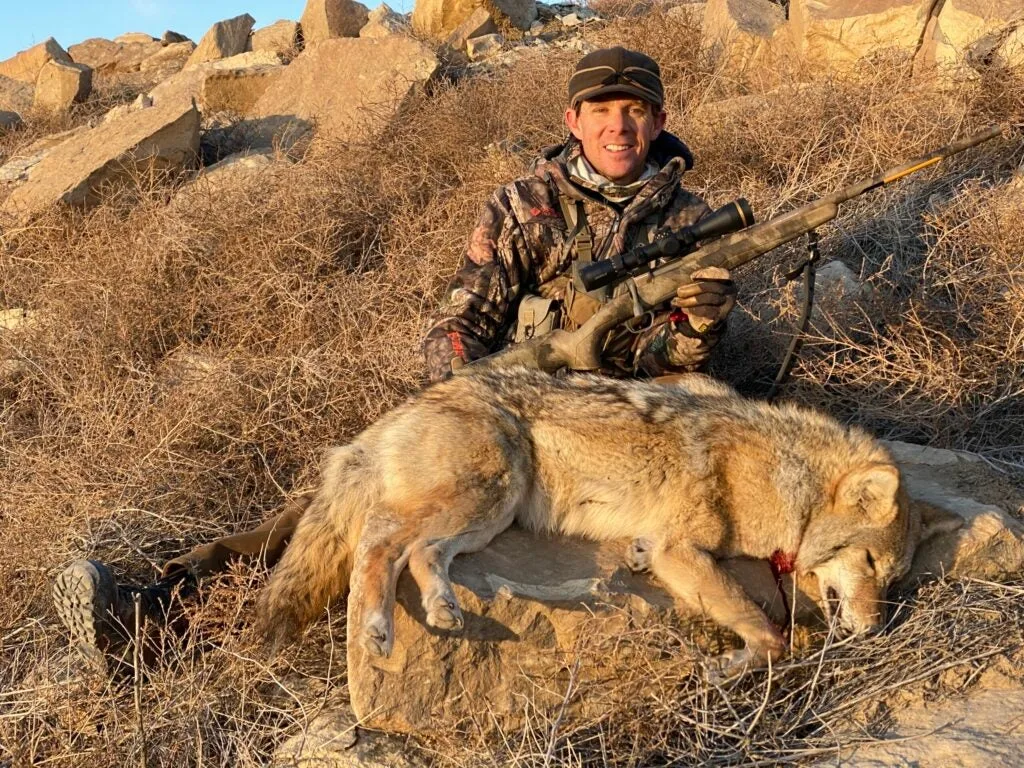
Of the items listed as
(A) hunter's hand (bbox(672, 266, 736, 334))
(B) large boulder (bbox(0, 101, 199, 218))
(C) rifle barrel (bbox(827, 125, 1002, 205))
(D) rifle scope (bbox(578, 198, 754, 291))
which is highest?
(B) large boulder (bbox(0, 101, 199, 218))

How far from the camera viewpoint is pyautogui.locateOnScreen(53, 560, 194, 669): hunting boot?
11.5 ft

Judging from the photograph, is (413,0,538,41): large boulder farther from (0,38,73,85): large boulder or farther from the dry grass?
(0,38,73,85): large boulder

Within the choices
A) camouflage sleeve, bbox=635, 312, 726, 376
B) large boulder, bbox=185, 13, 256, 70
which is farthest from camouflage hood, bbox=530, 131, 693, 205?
large boulder, bbox=185, 13, 256, 70

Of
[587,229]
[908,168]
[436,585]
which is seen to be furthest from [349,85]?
[436,585]

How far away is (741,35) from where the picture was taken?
9.41 metres

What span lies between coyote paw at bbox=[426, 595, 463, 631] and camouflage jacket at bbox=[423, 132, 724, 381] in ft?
7.08

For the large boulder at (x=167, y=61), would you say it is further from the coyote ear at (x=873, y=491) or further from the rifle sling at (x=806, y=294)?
the coyote ear at (x=873, y=491)

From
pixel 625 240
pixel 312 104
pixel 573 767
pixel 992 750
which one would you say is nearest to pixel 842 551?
pixel 992 750

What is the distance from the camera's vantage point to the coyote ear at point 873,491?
3609 millimetres

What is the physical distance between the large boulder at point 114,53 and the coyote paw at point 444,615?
1785cm

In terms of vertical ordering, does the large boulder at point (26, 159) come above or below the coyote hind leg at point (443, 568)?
above

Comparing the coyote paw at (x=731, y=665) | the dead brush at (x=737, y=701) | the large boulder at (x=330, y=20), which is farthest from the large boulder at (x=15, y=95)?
the coyote paw at (x=731, y=665)

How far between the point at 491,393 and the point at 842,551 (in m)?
1.64

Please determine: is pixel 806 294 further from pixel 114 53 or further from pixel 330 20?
pixel 114 53
